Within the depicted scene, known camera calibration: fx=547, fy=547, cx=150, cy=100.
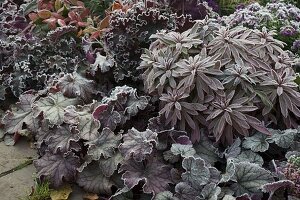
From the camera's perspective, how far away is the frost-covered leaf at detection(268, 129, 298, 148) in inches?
129

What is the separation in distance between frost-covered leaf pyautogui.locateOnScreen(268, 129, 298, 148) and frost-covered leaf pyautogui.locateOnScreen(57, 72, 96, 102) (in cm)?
131

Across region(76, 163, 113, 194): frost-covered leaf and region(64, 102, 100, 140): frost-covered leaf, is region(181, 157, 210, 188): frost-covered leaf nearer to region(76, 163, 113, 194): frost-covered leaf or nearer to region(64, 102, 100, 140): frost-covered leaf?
region(76, 163, 113, 194): frost-covered leaf

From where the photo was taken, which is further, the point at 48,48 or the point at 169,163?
the point at 48,48

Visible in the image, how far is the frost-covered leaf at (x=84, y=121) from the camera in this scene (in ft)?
11.4

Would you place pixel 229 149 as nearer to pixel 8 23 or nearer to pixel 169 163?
pixel 169 163

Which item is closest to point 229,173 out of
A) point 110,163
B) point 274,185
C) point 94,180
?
point 274,185

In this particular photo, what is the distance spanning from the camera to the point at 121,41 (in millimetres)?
4027

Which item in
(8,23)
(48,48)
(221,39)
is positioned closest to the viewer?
(221,39)

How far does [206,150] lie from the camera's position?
340cm

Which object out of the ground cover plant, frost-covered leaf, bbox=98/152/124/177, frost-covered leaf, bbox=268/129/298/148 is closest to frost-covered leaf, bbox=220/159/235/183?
the ground cover plant

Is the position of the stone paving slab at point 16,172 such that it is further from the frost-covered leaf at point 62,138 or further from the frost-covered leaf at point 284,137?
the frost-covered leaf at point 284,137

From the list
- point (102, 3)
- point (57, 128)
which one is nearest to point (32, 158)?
point (57, 128)

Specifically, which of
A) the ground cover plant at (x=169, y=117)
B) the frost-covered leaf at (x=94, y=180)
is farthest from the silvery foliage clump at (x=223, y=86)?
the frost-covered leaf at (x=94, y=180)

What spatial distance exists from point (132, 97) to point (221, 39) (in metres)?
0.70
